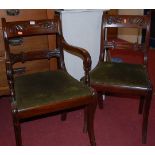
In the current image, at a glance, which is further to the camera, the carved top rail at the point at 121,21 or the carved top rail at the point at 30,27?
the carved top rail at the point at 121,21

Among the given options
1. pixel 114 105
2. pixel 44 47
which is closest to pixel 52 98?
pixel 44 47

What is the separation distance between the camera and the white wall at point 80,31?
1.83 m

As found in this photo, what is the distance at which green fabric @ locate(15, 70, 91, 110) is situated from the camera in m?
1.35

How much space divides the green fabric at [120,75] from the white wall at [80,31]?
255 mm

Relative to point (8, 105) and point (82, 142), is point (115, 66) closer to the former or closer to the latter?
point (82, 142)

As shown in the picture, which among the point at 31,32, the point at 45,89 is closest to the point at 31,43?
the point at 31,32

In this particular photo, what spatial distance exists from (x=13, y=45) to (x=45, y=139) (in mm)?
780

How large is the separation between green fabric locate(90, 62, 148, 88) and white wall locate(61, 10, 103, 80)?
26 cm

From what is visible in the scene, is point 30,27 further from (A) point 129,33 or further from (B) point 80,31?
(A) point 129,33

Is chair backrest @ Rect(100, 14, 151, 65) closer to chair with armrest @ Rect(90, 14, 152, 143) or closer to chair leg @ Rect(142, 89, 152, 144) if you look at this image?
chair with armrest @ Rect(90, 14, 152, 143)

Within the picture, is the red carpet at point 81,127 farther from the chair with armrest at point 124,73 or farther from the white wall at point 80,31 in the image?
the white wall at point 80,31

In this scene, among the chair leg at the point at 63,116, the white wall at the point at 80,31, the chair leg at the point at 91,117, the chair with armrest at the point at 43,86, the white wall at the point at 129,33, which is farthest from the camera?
the white wall at the point at 129,33

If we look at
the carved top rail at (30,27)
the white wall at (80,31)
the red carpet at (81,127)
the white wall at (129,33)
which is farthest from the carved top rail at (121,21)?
the white wall at (129,33)

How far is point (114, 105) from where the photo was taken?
2209mm
